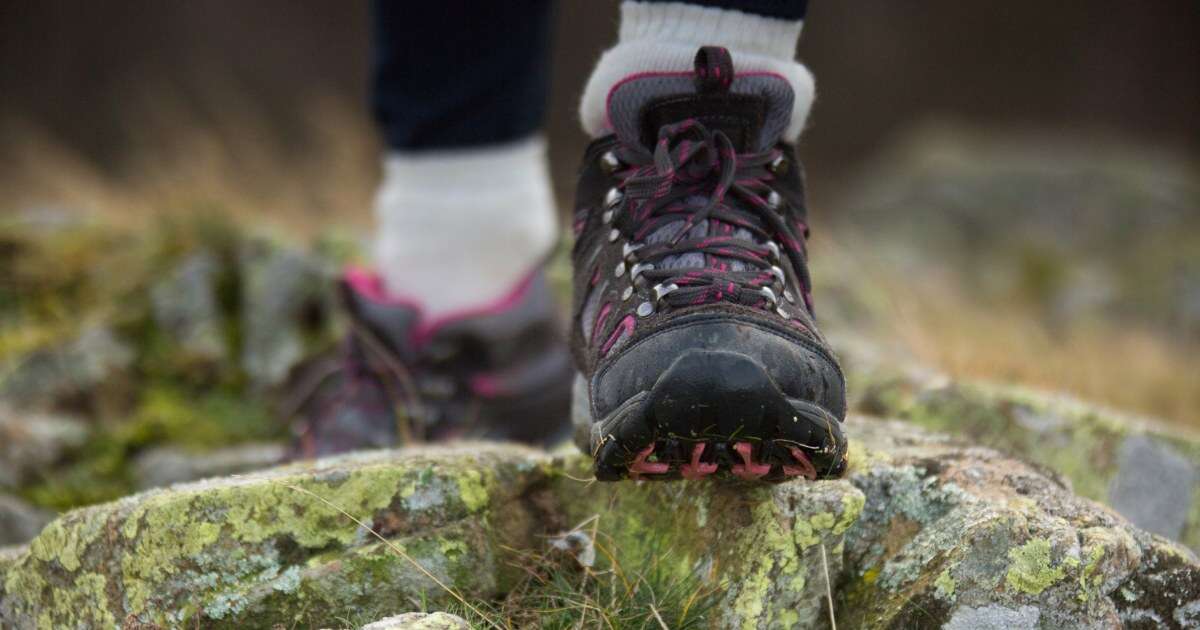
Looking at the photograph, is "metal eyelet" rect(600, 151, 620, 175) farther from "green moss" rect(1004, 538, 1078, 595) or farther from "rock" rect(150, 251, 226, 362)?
"rock" rect(150, 251, 226, 362)

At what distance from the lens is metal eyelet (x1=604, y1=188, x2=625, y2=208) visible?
1.50 m

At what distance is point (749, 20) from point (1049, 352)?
253cm

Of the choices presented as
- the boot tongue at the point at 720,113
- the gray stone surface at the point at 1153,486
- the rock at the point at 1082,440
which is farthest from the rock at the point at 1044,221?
the boot tongue at the point at 720,113

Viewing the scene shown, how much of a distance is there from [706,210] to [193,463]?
1.72 meters

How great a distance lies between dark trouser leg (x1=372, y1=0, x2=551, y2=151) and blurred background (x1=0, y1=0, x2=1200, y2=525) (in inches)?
16.8

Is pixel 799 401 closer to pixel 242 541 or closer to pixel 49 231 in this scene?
pixel 242 541

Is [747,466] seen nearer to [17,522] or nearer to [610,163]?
[610,163]

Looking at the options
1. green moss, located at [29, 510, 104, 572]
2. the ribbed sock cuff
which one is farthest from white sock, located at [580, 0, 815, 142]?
green moss, located at [29, 510, 104, 572]

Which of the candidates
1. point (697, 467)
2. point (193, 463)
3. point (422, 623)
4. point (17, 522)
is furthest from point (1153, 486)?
point (17, 522)

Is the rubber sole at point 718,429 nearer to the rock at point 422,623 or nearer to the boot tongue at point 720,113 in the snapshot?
the rock at point 422,623

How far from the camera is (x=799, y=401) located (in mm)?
1211

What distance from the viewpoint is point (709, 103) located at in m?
1.45

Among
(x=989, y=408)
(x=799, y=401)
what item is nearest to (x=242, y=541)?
(x=799, y=401)

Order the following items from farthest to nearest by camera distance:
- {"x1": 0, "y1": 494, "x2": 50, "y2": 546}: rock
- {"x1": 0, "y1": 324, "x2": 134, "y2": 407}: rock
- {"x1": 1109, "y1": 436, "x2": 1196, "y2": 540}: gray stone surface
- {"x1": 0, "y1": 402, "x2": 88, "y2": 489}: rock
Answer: {"x1": 0, "y1": 324, "x2": 134, "y2": 407}: rock < {"x1": 0, "y1": 402, "x2": 88, "y2": 489}: rock < {"x1": 0, "y1": 494, "x2": 50, "y2": 546}: rock < {"x1": 1109, "y1": 436, "x2": 1196, "y2": 540}: gray stone surface
